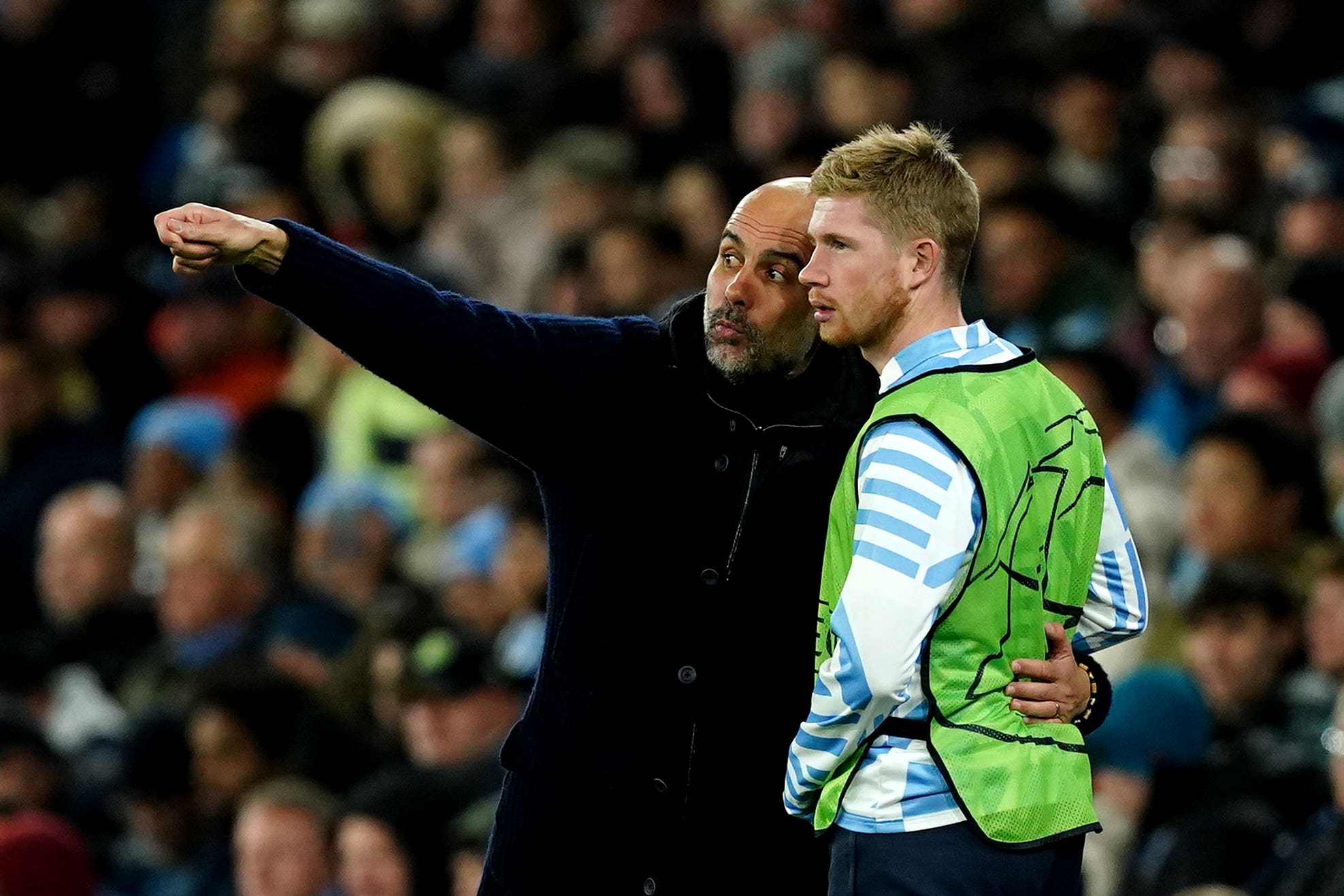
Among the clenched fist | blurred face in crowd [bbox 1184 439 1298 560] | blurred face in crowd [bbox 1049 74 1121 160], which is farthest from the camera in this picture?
blurred face in crowd [bbox 1049 74 1121 160]

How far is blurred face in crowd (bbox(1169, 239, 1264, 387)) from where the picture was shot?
23.5ft

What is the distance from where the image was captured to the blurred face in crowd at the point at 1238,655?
6059 millimetres

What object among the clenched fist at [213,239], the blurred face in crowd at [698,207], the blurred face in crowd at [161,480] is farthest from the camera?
the blurred face in crowd at [161,480]

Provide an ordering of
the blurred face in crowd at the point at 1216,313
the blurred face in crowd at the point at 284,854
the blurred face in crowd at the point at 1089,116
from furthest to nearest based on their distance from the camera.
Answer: the blurred face in crowd at the point at 1089,116 → the blurred face in crowd at the point at 1216,313 → the blurred face in crowd at the point at 284,854

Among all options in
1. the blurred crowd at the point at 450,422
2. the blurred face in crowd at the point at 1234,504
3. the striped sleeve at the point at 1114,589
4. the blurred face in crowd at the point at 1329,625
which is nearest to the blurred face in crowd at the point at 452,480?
the blurred crowd at the point at 450,422

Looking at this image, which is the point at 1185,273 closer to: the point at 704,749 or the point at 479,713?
the point at 479,713

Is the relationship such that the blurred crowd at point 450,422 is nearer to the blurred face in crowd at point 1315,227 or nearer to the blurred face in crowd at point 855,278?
the blurred face in crowd at point 1315,227

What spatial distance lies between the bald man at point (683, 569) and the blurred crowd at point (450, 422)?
1868mm

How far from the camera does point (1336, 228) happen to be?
7.60 m

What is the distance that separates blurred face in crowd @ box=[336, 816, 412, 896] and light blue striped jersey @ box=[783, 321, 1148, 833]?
3.03 metres

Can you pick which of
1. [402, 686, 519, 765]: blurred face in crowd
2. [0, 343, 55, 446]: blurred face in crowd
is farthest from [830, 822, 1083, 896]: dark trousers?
[0, 343, 55, 446]: blurred face in crowd

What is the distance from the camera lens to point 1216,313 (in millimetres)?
7148

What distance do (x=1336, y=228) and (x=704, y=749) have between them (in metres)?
4.32

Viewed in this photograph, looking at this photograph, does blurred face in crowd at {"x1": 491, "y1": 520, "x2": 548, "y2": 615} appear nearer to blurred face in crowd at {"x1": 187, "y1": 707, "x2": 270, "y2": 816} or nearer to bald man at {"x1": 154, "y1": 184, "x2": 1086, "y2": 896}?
blurred face in crowd at {"x1": 187, "y1": 707, "x2": 270, "y2": 816}
